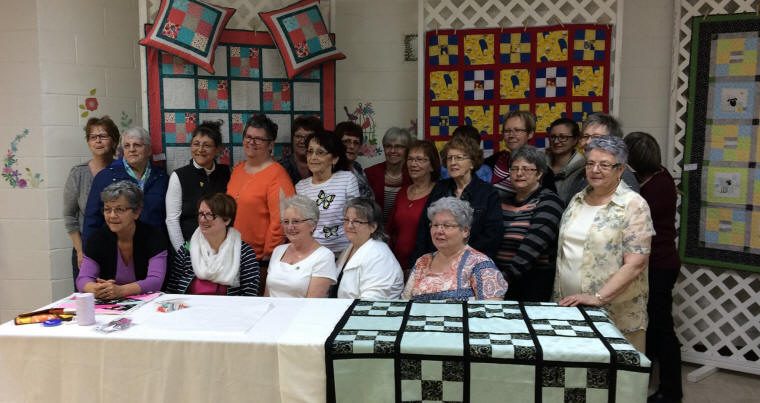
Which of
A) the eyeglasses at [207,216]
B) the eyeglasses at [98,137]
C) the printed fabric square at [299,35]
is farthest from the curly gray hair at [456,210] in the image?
the eyeglasses at [98,137]

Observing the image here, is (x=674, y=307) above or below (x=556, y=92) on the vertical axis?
below

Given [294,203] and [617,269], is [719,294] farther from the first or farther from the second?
[294,203]

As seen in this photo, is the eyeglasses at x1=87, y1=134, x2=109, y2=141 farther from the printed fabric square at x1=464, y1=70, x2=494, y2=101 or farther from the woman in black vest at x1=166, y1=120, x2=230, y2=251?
the printed fabric square at x1=464, y1=70, x2=494, y2=101

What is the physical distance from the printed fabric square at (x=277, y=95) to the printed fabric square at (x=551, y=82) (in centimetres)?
148

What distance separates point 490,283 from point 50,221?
110 inches

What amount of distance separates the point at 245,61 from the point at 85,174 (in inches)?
42.6

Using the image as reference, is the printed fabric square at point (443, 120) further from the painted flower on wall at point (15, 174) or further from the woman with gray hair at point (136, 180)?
the painted flower on wall at point (15, 174)

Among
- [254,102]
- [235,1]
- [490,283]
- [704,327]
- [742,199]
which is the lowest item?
[704,327]

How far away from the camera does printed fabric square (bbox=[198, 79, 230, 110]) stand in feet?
12.0

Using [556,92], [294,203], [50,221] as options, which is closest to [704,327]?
[556,92]

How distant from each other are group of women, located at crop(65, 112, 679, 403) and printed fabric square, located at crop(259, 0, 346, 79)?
1.37 feet

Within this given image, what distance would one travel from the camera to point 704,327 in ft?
12.4

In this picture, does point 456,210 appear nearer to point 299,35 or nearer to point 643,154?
point 643,154

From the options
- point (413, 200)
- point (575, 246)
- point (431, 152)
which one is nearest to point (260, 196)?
point (413, 200)
